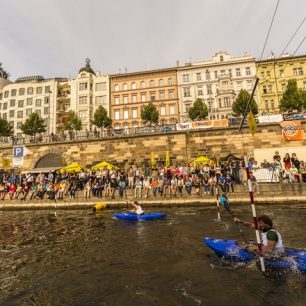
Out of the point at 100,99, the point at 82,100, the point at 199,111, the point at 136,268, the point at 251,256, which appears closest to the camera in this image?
the point at 251,256

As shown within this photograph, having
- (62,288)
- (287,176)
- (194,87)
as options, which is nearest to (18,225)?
(62,288)

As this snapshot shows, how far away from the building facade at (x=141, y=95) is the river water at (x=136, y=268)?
3922cm

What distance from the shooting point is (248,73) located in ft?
157

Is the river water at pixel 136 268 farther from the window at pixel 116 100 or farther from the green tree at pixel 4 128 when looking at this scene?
the window at pixel 116 100

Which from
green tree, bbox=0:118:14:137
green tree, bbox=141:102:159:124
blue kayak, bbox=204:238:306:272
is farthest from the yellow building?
blue kayak, bbox=204:238:306:272

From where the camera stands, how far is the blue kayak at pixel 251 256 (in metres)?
6.04

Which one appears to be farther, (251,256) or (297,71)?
(297,71)

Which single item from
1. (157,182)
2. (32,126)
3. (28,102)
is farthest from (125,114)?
(157,182)

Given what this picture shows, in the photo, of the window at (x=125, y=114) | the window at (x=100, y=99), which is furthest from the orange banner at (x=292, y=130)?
the window at (x=100, y=99)

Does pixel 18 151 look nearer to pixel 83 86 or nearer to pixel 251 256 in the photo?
pixel 83 86

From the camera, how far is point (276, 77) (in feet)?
154

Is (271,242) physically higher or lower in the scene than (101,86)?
lower

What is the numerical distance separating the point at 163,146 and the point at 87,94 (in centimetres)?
2888

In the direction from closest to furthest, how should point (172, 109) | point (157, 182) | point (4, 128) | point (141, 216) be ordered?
point (141, 216) < point (157, 182) < point (4, 128) < point (172, 109)
